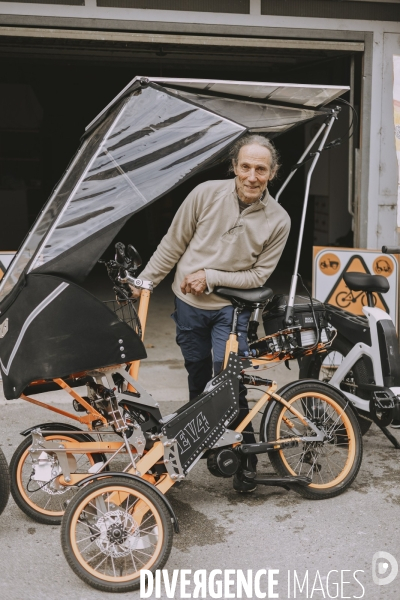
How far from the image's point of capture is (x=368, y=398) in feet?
15.1

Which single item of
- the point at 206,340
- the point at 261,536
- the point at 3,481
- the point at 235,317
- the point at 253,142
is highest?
the point at 253,142

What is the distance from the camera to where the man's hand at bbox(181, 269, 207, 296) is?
3922mm

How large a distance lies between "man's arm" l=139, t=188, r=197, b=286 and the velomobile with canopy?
1.04 feet

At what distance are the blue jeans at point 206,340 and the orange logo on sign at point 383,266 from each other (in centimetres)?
236

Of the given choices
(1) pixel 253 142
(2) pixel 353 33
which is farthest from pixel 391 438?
(2) pixel 353 33

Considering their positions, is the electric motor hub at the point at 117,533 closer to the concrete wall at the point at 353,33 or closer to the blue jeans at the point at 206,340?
the blue jeans at the point at 206,340

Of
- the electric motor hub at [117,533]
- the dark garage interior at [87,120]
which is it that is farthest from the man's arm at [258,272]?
the dark garage interior at [87,120]

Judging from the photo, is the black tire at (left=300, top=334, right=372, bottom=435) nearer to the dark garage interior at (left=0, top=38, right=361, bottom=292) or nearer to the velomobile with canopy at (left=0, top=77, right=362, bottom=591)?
the velomobile with canopy at (left=0, top=77, right=362, bottom=591)

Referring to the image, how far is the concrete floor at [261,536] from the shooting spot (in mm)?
3338

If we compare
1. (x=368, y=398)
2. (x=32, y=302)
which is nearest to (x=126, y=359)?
(x=32, y=302)

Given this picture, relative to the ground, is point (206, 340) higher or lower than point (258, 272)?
lower

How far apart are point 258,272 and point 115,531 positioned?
62.9 inches

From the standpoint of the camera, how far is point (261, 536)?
3.75m

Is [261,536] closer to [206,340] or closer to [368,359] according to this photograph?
[206,340]
